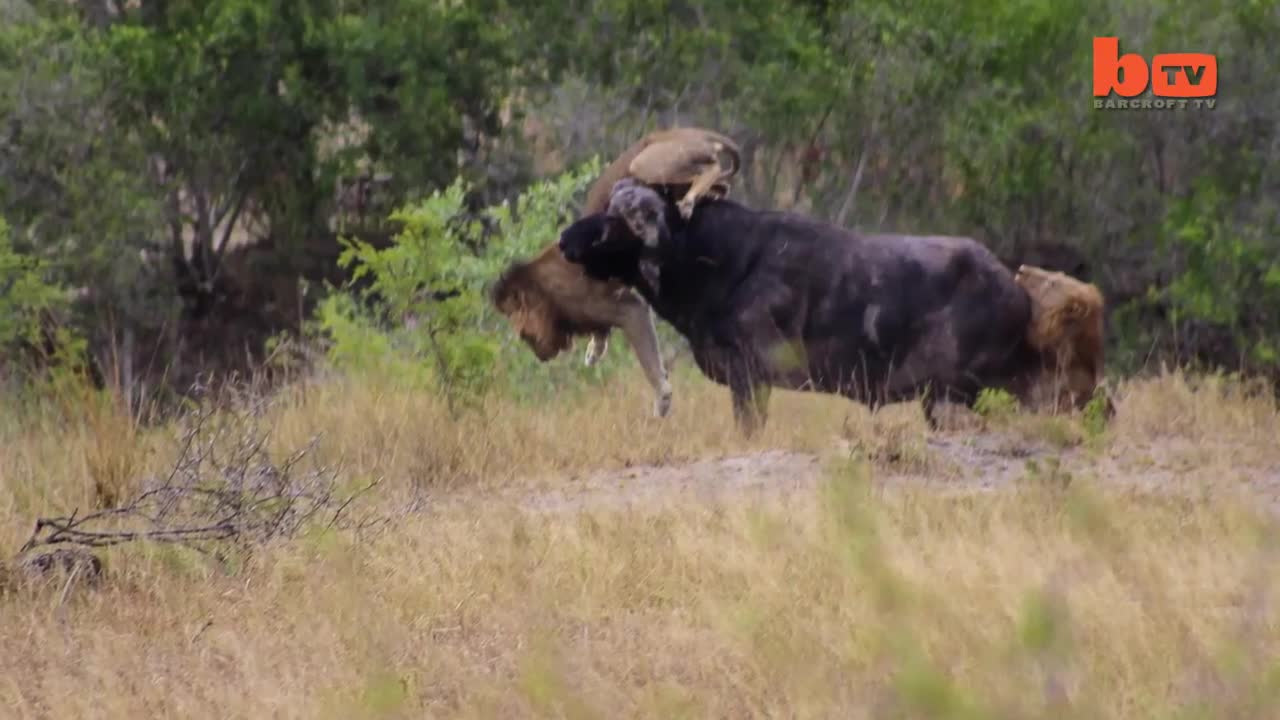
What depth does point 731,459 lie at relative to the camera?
31.4ft

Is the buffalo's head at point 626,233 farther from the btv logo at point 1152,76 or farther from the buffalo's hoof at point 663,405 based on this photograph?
the btv logo at point 1152,76

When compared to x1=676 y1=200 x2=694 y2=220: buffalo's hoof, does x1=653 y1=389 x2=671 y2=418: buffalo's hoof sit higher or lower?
lower

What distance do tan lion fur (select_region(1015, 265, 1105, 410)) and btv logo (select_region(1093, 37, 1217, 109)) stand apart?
10368mm

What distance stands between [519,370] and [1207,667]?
27.7 ft

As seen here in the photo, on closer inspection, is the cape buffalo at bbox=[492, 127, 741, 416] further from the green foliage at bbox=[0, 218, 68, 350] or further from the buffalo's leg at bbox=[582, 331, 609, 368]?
the green foliage at bbox=[0, 218, 68, 350]

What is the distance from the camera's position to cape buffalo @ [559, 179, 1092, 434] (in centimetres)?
1023

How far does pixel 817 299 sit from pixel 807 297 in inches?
2.1

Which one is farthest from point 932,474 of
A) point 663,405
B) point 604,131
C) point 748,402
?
point 604,131

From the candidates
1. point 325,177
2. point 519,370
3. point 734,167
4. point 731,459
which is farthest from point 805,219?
point 325,177

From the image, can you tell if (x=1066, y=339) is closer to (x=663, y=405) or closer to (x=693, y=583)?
(x=663, y=405)

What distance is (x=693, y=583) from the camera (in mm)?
7105

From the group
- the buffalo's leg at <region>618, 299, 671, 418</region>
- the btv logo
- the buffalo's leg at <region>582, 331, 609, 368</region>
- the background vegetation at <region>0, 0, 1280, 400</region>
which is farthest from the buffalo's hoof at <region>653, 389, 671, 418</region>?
the btv logo

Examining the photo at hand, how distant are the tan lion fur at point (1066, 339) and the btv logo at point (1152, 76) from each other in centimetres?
1037

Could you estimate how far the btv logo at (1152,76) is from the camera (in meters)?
19.9
